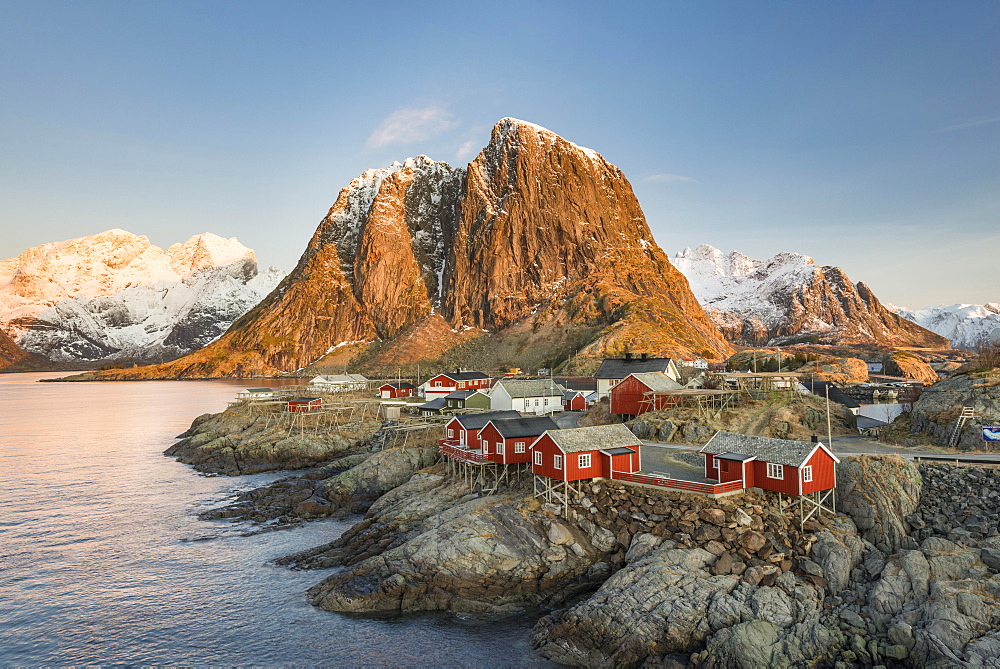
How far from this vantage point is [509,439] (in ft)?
139

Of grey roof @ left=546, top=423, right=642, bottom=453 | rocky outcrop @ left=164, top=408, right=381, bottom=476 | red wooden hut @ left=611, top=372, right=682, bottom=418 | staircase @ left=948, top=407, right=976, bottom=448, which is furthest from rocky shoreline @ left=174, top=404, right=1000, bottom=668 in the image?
rocky outcrop @ left=164, top=408, right=381, bottom=476

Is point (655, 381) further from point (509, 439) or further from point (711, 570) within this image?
point (711, 570)

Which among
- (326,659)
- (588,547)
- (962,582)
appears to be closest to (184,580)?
(326,659)

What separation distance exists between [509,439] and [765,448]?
17.3m

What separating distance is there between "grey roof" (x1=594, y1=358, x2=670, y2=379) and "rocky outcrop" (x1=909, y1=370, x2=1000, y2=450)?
86.3 feet

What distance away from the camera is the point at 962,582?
80.3 ft

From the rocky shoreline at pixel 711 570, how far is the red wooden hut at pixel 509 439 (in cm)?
420

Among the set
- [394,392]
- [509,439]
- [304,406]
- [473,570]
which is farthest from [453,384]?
[473,570]

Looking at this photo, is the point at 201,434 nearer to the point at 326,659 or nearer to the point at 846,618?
the point at 326,659

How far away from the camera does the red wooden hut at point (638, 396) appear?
5475cm

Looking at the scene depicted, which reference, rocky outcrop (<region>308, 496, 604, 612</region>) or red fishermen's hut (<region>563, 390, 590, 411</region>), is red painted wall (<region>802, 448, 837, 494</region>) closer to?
rocky outcrop (<region>308, 496, 604, 612</region>)

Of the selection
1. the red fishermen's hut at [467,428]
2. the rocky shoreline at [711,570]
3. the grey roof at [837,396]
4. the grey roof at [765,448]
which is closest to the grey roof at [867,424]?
the grey roof at [837,396]

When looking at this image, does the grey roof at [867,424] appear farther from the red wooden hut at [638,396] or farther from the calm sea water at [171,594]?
the calm sea water at [171,594]

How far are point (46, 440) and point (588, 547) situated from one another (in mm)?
93486
